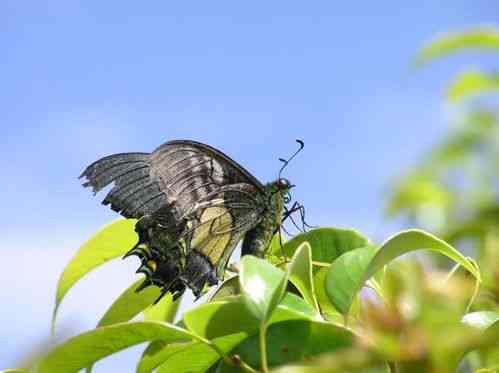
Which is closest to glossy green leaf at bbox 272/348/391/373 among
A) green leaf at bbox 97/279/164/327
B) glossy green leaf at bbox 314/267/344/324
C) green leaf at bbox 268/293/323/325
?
green leaf at bbox 268/293/323/325

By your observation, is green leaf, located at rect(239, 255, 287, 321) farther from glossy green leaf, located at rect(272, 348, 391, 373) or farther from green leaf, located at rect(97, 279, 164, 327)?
green leaf, located at rect(97, 279, 164, 327)

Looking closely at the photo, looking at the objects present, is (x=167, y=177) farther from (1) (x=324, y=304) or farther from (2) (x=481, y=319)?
(2) (x=481, y=319)

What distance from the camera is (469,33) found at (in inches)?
96.6

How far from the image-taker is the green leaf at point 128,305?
6.50 ft

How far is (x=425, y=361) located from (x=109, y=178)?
89.3 inches

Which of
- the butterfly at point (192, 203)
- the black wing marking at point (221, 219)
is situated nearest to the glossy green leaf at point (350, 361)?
the butterfly at point (192, 203)

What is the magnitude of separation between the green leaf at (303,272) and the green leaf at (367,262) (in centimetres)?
4

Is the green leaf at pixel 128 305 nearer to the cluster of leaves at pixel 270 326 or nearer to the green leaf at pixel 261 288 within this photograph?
the cluster of leaves at pixel 270 326

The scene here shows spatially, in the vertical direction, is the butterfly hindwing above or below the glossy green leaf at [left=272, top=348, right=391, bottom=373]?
above

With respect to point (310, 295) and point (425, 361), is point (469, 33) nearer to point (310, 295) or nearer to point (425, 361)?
point (310, 295)

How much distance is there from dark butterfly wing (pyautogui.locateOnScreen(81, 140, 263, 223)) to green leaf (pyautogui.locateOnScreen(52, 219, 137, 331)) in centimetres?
49

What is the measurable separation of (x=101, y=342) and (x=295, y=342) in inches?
12.3

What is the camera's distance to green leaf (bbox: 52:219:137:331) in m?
2.00

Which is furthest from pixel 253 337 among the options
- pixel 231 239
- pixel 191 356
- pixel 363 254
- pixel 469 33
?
pixel 231 239
